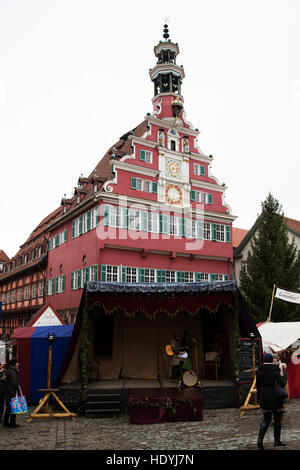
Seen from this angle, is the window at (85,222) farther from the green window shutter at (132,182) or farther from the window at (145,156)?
the window at (145,156)

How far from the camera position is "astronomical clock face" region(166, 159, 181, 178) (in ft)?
93.0

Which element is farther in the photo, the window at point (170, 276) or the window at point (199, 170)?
the window at point (199, 170)

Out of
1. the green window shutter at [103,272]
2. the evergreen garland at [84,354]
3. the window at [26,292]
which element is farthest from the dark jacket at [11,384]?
the window at [26,292]

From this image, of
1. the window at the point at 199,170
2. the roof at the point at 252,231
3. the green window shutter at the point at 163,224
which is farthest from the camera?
the roof at the point at 252,231

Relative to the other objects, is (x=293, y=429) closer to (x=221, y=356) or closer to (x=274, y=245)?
(x=221, y=356)

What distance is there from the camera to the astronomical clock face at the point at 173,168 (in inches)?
1117

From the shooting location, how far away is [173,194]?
28.1 metres

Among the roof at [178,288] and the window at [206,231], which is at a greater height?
the window at [206,231]

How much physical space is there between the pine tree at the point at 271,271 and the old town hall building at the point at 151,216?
2678 millimetres

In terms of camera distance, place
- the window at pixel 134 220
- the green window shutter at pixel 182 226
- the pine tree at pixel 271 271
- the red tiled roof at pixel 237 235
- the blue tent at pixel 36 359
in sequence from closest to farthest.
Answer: the blue tent at pixel 36 359 → the window at pixel 134 220 → the pine tree at pixel 271 271 → the green window shutter at pixel 182 226 → the red tiled roof at pixel 237 235

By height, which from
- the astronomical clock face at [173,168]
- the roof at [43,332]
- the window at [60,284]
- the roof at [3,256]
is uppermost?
the astronomical clock face at [173,168]

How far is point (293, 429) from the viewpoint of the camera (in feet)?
29.7

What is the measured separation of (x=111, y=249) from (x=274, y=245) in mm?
10389
